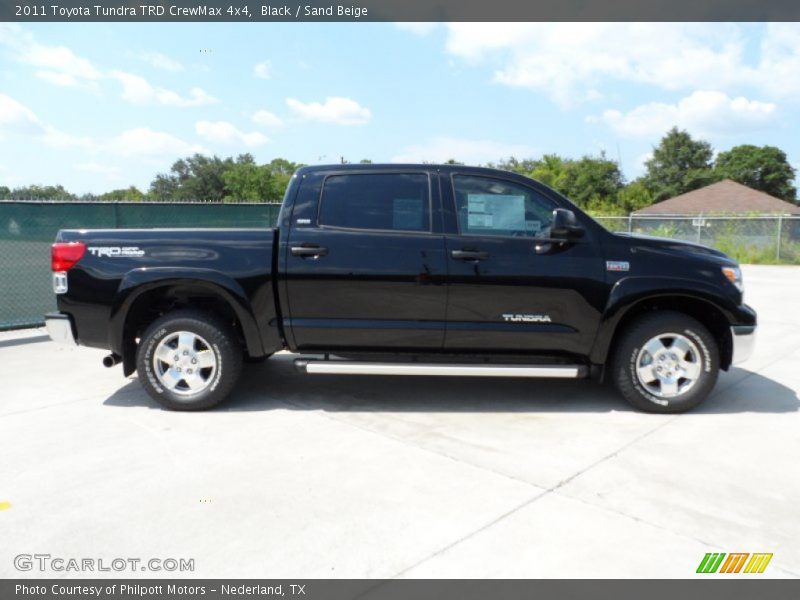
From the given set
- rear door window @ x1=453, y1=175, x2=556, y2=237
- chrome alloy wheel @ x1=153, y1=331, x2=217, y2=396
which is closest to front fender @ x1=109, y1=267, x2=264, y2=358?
chrome alloy wheel @ x1=153, y1=331, x2=217, y2=396

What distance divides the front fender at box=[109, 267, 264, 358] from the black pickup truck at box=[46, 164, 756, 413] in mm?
11

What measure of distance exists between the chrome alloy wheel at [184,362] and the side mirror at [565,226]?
2.86m

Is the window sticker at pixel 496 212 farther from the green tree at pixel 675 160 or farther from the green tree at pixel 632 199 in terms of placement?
the green tree at pixel 675 160

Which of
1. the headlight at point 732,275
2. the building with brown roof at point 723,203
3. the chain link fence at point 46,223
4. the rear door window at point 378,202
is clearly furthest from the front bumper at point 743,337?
the building with brown roof at point 723,203

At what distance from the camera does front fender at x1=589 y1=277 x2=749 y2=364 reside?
14.6 feet

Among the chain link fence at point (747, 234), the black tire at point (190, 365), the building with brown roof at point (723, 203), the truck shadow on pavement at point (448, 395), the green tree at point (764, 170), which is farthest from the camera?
the green tree at point (764, 170)

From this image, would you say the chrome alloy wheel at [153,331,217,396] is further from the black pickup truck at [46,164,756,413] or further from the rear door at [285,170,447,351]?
the rear door at [285,170,447,351]

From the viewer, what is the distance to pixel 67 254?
455 cm

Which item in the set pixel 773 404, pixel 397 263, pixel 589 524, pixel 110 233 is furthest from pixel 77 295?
pixel 773 404

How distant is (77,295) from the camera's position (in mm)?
4566

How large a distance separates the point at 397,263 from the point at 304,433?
1.46 metres

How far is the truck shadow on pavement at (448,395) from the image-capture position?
482 centimetres

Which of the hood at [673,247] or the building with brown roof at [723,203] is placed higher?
the building with brown roof at [723,203]

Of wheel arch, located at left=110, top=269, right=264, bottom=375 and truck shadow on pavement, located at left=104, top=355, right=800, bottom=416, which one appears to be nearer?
wheel arch, located at left=110, top=269, right=264, bottom=375
